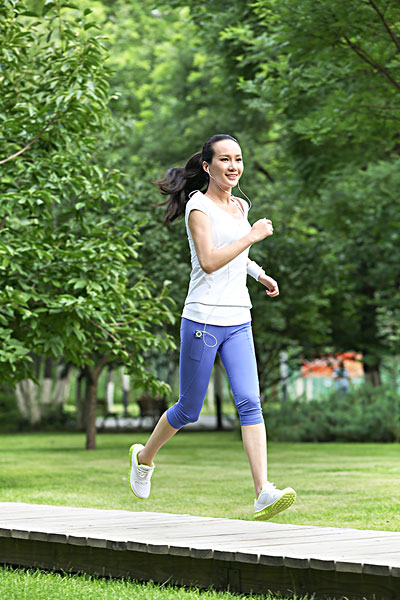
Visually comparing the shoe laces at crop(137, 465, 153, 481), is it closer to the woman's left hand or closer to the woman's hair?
the woman's left hand

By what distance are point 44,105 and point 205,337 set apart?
6.19 metres

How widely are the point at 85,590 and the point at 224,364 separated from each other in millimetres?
1553

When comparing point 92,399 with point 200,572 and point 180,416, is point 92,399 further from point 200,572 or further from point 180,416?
point 200,572

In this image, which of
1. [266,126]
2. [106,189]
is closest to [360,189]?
[266,126]

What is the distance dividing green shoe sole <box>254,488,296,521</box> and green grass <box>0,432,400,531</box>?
2.21 m

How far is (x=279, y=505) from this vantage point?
5547mm

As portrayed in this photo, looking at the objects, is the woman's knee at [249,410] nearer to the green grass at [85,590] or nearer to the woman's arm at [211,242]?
the woman's arm at [211,242]

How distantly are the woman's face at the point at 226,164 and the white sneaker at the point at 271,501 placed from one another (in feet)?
6.21

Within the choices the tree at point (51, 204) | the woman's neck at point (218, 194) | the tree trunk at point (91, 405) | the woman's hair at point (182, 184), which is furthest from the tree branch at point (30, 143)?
the tree trunk at point (91, 405)

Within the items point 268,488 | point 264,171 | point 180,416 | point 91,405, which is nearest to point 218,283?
point 180,416

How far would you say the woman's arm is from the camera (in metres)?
5.58

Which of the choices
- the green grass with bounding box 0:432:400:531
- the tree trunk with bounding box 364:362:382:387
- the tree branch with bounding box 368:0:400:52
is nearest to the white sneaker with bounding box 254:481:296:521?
the green grass with bounding box 0:432:400:531

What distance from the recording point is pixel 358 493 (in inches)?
418

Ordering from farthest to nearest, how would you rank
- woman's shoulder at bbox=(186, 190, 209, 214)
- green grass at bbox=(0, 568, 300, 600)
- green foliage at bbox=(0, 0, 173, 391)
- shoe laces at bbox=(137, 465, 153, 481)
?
1. green foliage at bbox=(0, 0, 173, 391)
2. shoe laces at bbox=(137, 465, 153, 481)
3. woman's shoulder at bbox=(186, 190, 209, 214)
4. green grass at bbox=(0, 568, 300, 600)
